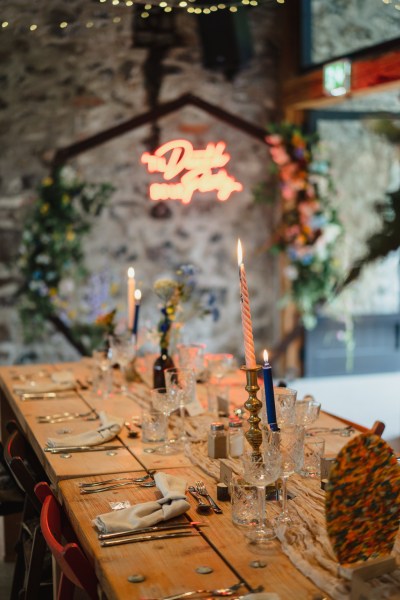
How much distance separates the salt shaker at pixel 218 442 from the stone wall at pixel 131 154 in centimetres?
390

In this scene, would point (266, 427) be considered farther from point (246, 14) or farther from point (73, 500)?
point (246, 14)

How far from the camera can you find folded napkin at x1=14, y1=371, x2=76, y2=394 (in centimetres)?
377

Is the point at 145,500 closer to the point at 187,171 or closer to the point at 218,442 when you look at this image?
the point at 218,442

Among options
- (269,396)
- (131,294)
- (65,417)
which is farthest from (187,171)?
(269,396)

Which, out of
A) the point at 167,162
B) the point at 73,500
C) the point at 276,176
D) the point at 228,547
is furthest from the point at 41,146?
the point at 228,547

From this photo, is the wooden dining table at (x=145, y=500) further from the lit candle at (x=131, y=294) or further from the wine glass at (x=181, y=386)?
the lit candle at (x=131, y=294)

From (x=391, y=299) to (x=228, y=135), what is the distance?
2.16 m

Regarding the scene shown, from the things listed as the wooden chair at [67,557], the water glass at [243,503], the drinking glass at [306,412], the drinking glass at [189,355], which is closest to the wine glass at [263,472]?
Answer: the water glass at [243,503]

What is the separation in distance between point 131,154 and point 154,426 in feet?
14.9

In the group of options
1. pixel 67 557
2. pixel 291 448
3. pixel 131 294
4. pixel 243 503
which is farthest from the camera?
pixel 131 294

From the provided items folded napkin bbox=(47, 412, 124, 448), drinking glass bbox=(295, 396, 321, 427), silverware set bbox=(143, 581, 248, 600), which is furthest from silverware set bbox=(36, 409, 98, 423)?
silverware set bbox=(143, 581, 248, 600)

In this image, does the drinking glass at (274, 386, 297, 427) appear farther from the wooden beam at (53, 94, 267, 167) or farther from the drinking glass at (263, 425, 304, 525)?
the wooden beam at (53, 94, 267, 167)

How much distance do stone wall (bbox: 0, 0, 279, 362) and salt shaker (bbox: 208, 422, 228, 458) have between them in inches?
154

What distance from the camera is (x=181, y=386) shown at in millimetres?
2980
